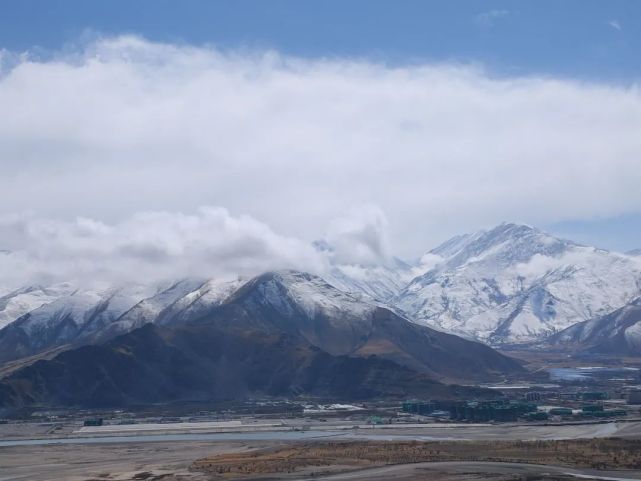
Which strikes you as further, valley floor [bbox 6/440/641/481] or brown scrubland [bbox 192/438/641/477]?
brown scrubland [bbox 192/438/641/477]

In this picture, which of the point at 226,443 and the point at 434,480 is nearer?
the point at 434,480

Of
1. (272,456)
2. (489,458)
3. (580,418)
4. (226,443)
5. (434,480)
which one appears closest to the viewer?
(434,480)

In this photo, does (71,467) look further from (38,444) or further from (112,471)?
(38,444)

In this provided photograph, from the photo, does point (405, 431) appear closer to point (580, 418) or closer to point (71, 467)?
point (580, 418)

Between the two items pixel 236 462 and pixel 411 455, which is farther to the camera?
pixel 411 455

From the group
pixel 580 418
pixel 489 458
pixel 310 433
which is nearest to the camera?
pixel 489 458

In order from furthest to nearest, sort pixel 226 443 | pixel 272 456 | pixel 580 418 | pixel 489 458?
pixel 580 418, pixel 226 443, pixel 272 456, pixel 489 458

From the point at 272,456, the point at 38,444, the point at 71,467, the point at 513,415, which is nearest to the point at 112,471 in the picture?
the point at 71,467

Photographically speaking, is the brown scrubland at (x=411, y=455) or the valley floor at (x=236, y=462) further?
the brown scrubland at (x=411, y=455)

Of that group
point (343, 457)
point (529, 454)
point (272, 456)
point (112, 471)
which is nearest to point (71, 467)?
point (112, 471)
